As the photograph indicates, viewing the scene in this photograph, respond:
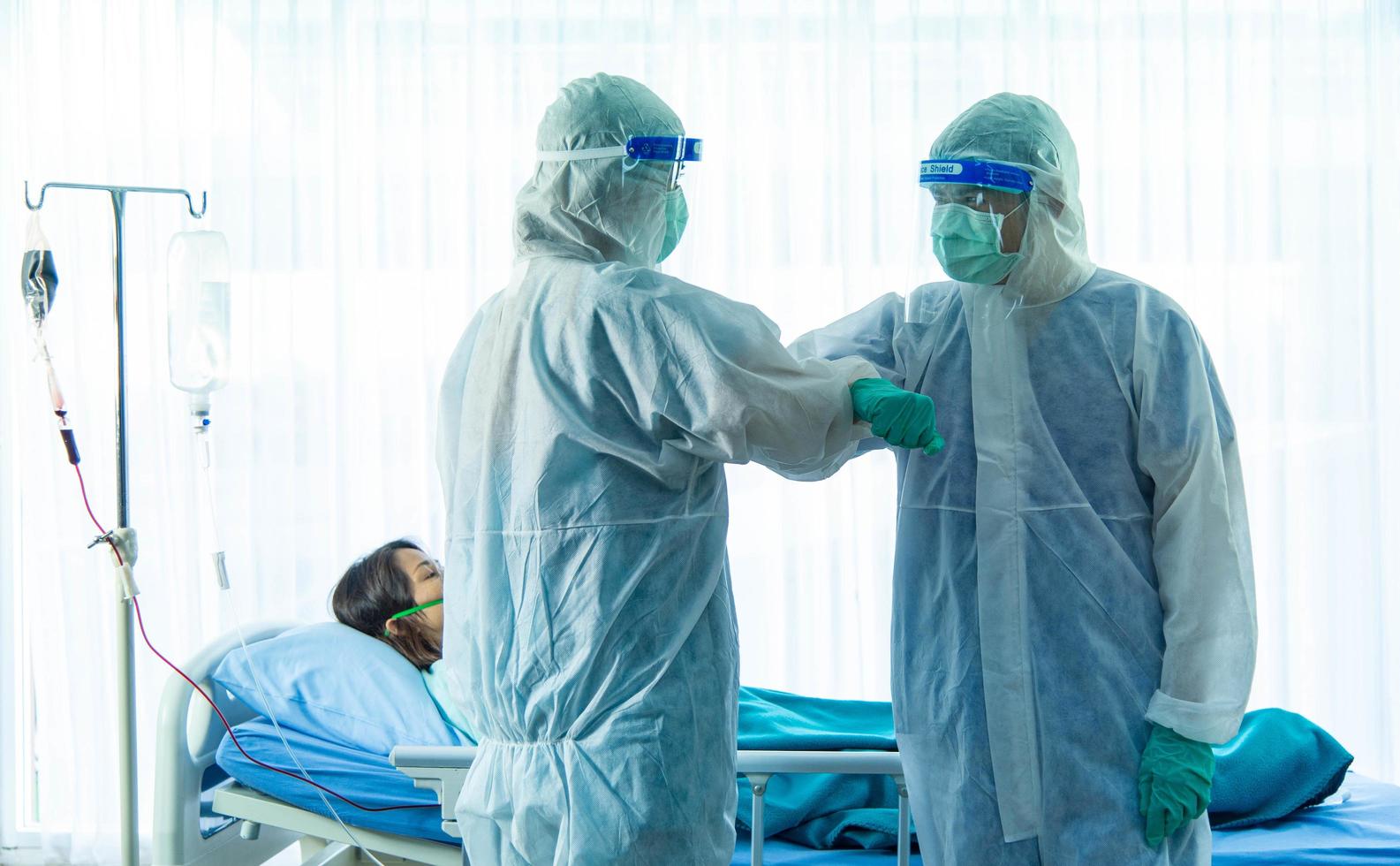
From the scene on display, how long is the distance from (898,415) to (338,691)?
1.38m

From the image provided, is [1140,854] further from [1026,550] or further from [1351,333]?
[1351,333]

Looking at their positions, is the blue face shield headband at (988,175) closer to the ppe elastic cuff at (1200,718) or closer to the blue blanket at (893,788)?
the ppe elastic cuff at (1200,718)

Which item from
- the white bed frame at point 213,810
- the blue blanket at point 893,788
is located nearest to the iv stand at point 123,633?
the white bed frame at point 213,810

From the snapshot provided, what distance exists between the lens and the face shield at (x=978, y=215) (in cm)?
149

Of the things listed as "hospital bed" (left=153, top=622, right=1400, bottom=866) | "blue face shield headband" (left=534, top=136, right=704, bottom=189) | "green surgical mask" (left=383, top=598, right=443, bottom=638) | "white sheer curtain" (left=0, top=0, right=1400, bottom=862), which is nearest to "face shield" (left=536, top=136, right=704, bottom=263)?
"blue face shield headband" (left=534, top=136, right=704, bottom=189)

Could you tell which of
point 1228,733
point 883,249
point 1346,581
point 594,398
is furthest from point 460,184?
point 1346,581

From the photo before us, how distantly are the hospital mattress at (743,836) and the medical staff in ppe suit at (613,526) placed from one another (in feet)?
1.82

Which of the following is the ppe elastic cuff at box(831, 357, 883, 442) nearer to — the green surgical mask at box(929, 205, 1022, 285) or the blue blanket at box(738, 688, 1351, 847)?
the green surgical mask at box(929, 205, 1022, 285)

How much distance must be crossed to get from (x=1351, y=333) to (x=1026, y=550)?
7.03 feet

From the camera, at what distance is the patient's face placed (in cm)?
254

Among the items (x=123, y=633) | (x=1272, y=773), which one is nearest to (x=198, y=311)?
(x=123, y=633)

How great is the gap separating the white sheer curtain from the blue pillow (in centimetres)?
93

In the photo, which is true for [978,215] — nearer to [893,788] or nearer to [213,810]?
[893,788]

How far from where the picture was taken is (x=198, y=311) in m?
2.13
